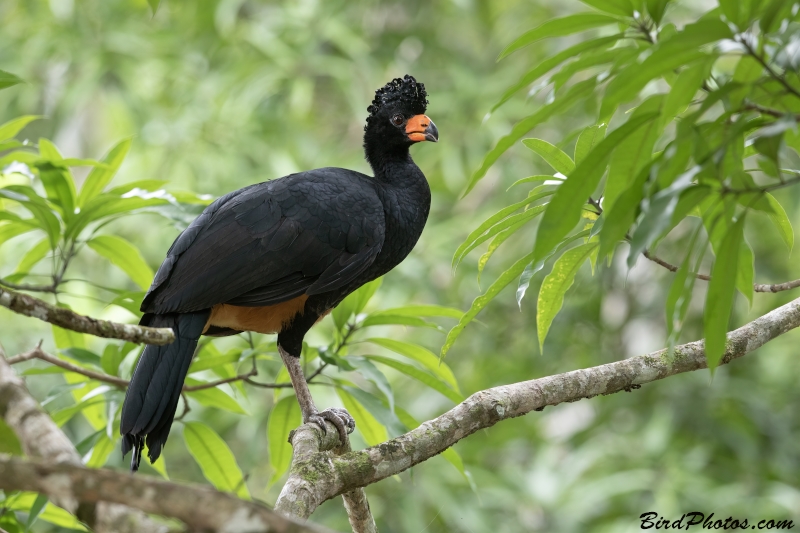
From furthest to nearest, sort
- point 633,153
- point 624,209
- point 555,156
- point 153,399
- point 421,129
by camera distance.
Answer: point 421,129, point 153,399, point 555,156, point 633,153, point 624,209

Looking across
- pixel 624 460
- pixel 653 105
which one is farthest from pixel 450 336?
pixel 624 460

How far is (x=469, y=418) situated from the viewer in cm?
211

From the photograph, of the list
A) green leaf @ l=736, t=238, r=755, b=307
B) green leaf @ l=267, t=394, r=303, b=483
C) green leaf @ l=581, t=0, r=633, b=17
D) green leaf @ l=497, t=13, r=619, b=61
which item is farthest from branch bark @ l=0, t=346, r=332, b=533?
green leaf @ l=267, t=394, r=303, b=483

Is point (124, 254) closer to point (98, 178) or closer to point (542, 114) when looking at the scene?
point (98, 178)

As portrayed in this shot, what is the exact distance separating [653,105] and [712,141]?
0.16 meters

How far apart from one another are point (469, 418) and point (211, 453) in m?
1.10

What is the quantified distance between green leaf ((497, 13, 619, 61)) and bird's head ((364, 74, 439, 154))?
1.89 metres

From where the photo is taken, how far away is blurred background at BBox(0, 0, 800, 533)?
520 cm

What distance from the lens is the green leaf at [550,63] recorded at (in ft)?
4.58

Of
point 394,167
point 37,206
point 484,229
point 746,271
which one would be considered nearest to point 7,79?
point 37,206

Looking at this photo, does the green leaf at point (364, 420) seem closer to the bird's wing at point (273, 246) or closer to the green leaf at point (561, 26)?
the bird's wing at point (273, 246)

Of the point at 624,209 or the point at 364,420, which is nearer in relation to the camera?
the point at 624,209

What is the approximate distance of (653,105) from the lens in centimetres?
133

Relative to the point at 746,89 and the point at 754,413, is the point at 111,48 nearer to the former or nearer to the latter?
the point at 754,413
